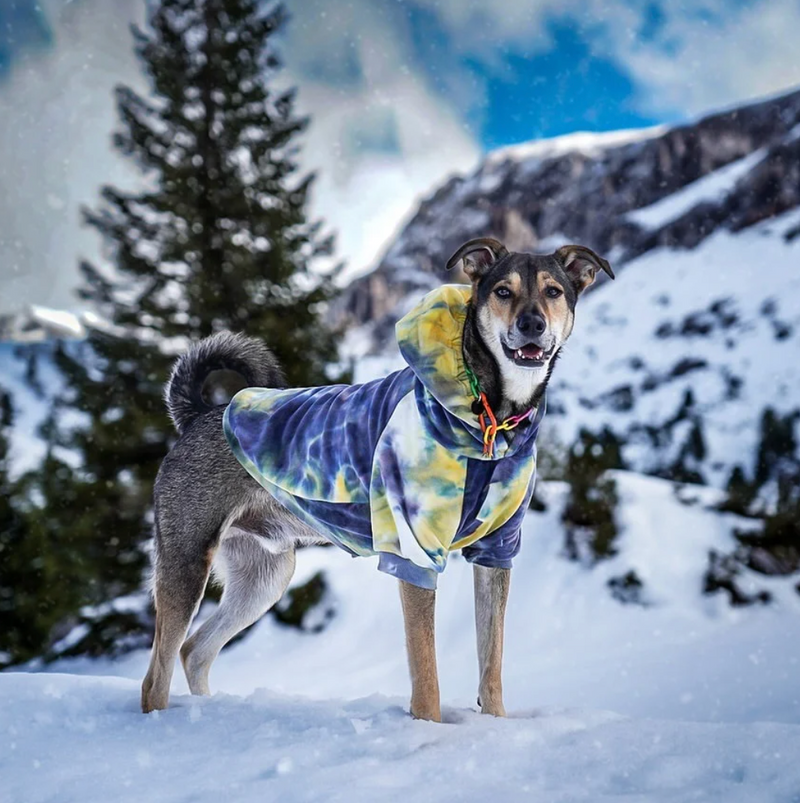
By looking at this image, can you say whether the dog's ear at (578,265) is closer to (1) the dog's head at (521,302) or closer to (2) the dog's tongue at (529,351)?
(1) the dog's head at (521,302)

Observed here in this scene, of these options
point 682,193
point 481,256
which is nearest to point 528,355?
point 481,256

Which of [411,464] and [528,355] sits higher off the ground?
[528,355]

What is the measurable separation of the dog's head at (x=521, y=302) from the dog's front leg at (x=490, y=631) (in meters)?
1.12

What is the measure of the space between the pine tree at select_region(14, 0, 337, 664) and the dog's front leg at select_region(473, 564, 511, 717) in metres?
6.67

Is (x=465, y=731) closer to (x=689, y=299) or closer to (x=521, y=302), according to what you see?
(x=521, y=302)

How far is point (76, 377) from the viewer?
1048cm

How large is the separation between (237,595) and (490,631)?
190 centimetres

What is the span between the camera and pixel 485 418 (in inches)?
134

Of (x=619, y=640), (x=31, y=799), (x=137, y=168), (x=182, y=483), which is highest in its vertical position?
(x=137, y=168)

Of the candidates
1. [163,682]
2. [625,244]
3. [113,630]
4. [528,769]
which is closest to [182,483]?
[163,682]

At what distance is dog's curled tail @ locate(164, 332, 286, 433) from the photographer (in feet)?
16.0

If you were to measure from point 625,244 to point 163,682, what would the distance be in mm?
180706

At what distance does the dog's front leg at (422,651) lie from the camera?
339 cm

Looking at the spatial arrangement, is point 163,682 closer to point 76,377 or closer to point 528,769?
point 528,769
